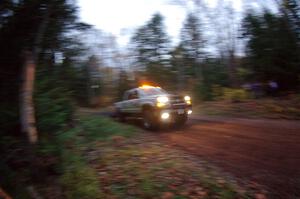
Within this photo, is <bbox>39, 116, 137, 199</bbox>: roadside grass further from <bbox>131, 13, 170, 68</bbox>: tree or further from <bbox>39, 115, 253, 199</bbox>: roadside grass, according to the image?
<bbox>131, 13, 170, 68</bbox>: tree

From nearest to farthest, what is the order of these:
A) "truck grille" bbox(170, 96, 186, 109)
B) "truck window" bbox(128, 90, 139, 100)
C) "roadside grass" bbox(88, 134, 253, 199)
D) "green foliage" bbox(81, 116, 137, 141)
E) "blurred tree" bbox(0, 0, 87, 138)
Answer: "roadside grass" bbox(88, 134, 253, 199)
"blurred tree" bbox(0, 0, 87, 138)
"green foliage" bbox(81, 116, 137, 141)
"truck grille" bbox(170, 96, 186, 109)
"truck window" bbox(128, 90, 139, 100)

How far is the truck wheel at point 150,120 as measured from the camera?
43.6ft

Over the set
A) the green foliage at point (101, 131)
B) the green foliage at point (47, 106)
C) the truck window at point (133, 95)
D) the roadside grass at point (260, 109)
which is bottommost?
the roadside grass at point (260, 109)

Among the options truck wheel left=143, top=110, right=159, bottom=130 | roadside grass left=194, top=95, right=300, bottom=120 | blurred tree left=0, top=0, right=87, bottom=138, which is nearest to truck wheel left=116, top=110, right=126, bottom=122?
truck wheel left=143, top=110, right=159, bottom=130

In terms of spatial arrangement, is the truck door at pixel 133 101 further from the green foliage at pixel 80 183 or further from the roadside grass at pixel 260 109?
the green foliage at pixel 80 183

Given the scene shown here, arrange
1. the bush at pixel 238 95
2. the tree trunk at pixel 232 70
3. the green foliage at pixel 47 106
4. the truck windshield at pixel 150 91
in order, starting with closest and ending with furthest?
the green foliage at pixel 47 106 → the truck windshield at pixel 150 91 → the bush at pixel 238 95 → the tree trunk at pixel 232 70

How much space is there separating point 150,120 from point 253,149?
539 centimetres

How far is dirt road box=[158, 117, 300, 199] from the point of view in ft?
20.9

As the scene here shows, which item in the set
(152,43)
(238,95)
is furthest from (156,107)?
(152,43)

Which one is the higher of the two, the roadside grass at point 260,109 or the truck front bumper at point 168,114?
the truck front bumper at point 168,114

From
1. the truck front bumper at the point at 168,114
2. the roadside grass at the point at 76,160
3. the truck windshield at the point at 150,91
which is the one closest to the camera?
the roadside grass at the point at 76,160

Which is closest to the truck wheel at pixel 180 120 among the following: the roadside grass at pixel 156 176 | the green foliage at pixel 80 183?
the roadside grass at pixel 156 176

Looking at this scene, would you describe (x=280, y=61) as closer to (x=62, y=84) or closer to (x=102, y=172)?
(x=62, y=84)

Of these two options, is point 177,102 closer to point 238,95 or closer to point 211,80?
point 238,95
